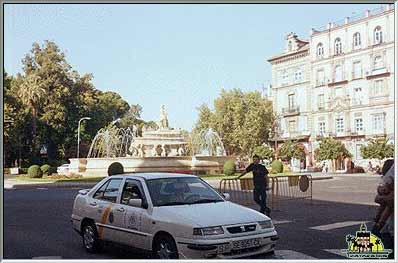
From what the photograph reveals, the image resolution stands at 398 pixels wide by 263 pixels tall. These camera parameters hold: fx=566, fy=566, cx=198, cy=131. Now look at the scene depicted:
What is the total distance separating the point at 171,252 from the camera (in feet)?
25.8

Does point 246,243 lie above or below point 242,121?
below

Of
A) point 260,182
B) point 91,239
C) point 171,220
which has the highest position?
point 260,182

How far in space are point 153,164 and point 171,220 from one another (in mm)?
18584

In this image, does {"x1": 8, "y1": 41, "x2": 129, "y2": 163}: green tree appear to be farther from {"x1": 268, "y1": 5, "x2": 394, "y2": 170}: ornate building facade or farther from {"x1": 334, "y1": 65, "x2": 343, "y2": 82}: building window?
{"x1": 334, "y1": 65, "x2": 343, "y2": 82}: building window

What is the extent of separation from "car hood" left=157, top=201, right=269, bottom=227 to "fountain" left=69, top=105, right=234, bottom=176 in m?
14.8

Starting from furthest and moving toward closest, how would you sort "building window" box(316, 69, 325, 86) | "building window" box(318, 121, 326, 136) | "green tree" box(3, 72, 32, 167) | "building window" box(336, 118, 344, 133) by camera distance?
"building window" box(318, 121, 326, 136)
"building window" box(336, 118, 344, 133)
"building window" box(316, 69, 325, 86)
"green tree" box(3, 72, 32, 167)

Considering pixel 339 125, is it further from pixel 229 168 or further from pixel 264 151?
pixel 229 168

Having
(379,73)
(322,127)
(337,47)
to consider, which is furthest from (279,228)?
(322,127)

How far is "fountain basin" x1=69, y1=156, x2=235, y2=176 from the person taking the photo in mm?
24636

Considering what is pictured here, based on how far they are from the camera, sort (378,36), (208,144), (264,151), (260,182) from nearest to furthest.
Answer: (260,182) → (378,36) → (264,151) → (208,144)

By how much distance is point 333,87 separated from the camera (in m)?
19.6

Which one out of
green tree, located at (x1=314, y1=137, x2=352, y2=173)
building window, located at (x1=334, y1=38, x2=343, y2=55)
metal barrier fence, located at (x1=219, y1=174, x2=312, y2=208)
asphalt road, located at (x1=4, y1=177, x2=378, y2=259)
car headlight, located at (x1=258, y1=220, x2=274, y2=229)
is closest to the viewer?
car headlight, located at (x1=258, y1=220, x2=274, y2=229)

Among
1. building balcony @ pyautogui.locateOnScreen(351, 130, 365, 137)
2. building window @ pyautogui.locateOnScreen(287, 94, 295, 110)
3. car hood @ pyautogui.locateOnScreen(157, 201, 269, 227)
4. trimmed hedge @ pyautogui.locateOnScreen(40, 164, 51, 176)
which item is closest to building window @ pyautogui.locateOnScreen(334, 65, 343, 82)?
building window @ pyautogui.locateOnScreen(287, 94, 295, 110)

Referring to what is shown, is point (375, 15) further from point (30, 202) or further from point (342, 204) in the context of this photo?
point (30, 202)
